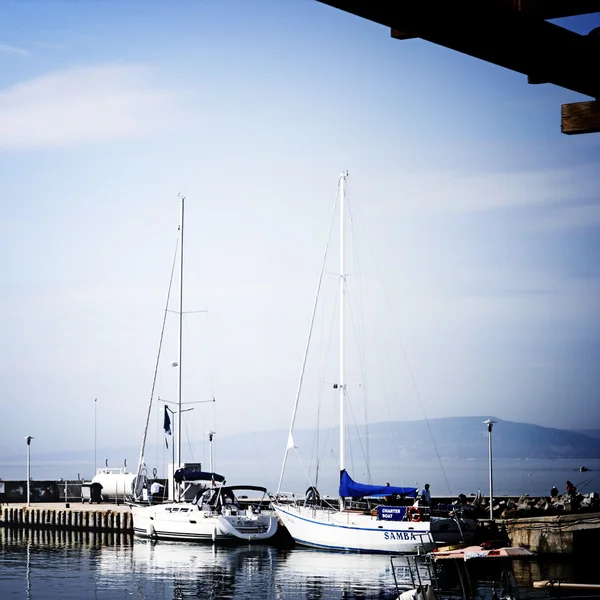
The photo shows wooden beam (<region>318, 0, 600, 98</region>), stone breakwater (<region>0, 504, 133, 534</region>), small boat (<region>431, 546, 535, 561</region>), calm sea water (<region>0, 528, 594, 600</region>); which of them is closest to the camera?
wooden beam (<region>318, 0, 600, 98</region>)

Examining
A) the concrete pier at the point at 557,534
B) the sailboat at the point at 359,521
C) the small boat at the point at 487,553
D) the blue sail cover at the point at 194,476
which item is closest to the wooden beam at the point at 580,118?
the small boat at the point at 487,553

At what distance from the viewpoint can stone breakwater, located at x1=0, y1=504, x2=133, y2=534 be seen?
210 feet

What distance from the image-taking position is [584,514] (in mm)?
48719

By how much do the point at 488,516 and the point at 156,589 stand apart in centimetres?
2236

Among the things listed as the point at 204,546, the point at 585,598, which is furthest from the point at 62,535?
the point at 585,598

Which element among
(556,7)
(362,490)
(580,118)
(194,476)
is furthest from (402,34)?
(194,476)

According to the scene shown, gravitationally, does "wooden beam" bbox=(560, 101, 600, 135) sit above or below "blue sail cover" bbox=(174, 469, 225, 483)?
above

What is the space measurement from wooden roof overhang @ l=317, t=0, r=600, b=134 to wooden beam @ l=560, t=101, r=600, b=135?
323mm

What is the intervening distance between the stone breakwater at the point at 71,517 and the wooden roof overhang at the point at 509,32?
5784cm

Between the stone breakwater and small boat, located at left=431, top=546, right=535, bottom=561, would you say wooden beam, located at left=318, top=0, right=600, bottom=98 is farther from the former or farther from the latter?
the stone breakwater

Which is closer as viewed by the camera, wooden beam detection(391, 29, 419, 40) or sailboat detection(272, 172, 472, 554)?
wooden beam detection(391, 29, 419, 40)

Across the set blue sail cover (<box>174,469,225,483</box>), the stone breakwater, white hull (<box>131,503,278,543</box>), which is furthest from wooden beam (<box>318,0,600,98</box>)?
the stone breakwater

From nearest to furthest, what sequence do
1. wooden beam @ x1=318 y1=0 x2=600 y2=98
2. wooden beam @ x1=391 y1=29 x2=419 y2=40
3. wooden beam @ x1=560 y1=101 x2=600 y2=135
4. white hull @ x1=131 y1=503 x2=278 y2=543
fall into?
wooden beam @ x1=318 y1=0 x2=600 y2=98 < wooden beam @ x1=391 y1=29 x2=419 y2=40 < wooden beam @ x1=560 y1=101 x2=600 y2=135 < white hull @ x1=131 y1=503 x2=278 y2=543

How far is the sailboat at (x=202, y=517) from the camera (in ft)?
174
